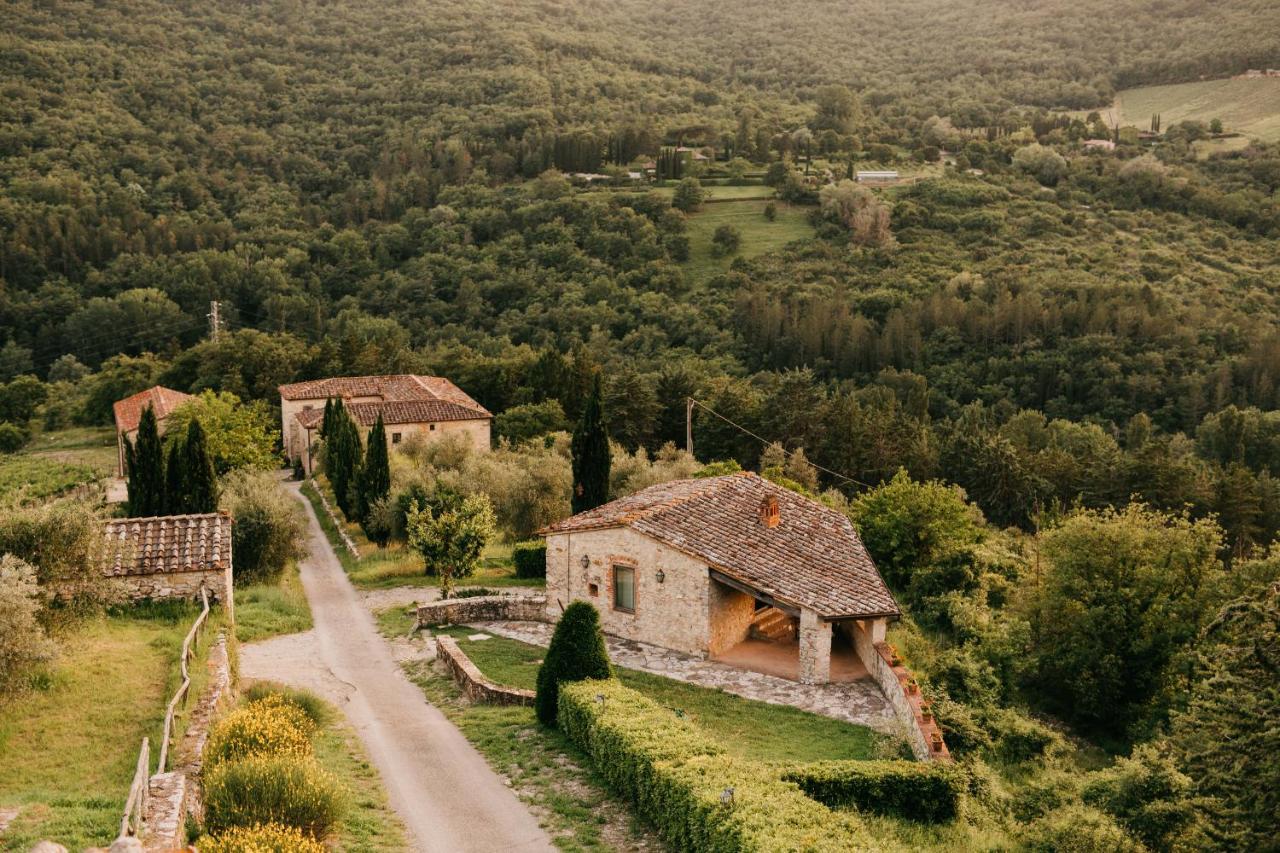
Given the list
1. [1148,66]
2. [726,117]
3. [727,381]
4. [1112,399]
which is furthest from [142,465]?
[1148,66]

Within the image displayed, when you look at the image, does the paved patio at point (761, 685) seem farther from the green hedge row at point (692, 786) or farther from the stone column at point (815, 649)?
the green hedge row at point (692, 786)

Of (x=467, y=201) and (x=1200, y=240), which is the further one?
(x=467, y=201)

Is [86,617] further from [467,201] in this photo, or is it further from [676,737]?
[467,201]

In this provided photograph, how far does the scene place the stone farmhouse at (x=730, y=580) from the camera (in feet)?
71.8

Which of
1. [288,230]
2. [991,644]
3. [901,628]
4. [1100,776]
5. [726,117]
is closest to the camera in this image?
[1100,776]

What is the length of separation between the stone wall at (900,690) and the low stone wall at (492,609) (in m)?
8.03

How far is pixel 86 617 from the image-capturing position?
17.0 meters

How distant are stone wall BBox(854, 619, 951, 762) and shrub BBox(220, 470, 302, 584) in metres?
16.4

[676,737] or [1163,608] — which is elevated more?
[676,737]

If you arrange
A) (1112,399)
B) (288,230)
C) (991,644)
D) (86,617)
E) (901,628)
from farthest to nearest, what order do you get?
(288,230) < (1112,399) < (901,628) < (991,644) < (86,617)

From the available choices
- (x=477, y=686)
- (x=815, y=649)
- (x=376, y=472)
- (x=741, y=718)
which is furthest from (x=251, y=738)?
(x=376, y=472)

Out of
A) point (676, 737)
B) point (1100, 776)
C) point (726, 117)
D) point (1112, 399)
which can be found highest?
point (726, 117)

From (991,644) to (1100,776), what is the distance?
6826 millimetres

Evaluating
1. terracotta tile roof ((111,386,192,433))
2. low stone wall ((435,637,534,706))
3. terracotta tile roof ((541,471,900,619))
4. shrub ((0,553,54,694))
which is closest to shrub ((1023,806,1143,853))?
terracotta tile roof ((541,471,900,619))
